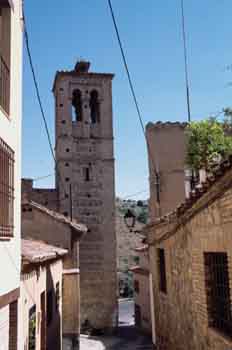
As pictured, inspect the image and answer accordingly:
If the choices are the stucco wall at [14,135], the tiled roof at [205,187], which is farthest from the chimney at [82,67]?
the tiled roof at [205,187]

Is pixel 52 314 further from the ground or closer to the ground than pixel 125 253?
further from the ground

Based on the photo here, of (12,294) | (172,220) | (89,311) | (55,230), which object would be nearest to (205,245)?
(172,220)

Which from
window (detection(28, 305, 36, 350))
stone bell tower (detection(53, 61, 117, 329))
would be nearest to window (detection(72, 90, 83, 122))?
stone bell tower (detection(53, 61, 117, 329))

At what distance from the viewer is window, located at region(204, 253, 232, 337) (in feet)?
19.4

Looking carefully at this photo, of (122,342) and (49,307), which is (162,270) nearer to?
(49,307)

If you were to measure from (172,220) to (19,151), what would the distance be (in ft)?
10.8

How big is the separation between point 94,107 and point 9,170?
24706 mm

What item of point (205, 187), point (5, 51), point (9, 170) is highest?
point (5, 51)

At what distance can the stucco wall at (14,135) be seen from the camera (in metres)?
6.09

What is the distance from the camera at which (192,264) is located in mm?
7125

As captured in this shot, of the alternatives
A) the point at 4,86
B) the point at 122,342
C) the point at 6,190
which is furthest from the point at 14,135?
the point at 122,342

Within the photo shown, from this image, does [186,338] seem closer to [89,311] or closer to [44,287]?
[44,287]

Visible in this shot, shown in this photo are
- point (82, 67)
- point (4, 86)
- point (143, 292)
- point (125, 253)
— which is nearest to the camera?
point (4, 86)

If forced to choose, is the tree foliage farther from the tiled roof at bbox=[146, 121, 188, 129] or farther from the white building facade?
the tiled roof at bbox=[146, 121, 188, 129]
